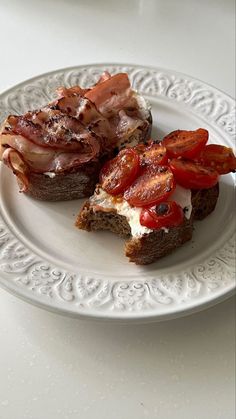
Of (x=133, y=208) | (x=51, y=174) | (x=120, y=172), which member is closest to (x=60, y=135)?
(x=51, y=174)

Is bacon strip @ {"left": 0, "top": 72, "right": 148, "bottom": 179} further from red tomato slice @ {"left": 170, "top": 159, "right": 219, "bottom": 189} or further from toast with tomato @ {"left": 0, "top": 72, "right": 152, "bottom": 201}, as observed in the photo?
red tomato slice @ {"left": 170, "top": 159, "right": 219, "bottom": 189}

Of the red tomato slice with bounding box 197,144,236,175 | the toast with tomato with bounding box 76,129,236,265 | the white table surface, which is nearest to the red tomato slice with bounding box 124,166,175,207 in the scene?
the toast with tomato with bounding box 76,129,236,265

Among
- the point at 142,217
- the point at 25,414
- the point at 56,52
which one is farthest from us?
the point at 56,52

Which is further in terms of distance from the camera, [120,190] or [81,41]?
[81,41]

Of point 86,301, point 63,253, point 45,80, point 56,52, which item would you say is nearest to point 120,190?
point 63,253

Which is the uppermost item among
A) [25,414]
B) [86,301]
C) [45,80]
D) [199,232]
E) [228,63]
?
[228,63]

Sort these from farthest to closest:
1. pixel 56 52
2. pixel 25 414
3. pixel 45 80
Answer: pixel 56 52 < pixel 45 80 < pixel 25 414

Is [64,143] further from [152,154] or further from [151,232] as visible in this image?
[151,232]

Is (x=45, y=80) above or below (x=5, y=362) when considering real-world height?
above

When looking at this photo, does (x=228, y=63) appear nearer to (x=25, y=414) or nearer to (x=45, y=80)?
(x=45, y=80)

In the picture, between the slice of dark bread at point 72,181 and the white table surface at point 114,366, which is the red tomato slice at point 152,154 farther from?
the white table surface at point 114,366
